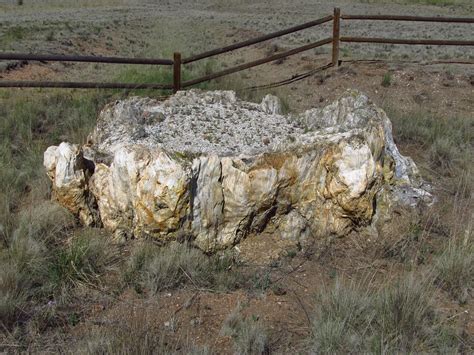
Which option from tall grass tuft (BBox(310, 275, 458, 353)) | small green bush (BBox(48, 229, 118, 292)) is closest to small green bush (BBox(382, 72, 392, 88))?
tall grass tuft (BBox(310, 275, 458, 353))

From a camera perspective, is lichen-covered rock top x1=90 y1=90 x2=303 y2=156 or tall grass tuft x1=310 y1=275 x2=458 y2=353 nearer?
tall grass tuft x1=310 y1=275 x2=458 y2=353

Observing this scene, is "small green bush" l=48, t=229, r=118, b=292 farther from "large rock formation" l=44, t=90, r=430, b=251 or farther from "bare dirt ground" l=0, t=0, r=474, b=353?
"large rock formation" l=44, t=90, r=430, b=251

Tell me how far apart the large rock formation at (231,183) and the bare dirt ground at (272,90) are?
362mm

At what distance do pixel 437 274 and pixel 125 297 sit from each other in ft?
7.62

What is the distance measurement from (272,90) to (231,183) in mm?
6168

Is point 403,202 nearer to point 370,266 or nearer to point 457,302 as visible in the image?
point 370,266

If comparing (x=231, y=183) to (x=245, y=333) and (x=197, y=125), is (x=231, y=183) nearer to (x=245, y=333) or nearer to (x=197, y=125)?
(x=197, y=125)

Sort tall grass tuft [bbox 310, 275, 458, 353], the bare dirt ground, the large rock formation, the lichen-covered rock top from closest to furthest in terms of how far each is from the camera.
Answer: tall grass tuft [bbox 310, 275, 458, 353], the bare dirt ground, the large rock formation, the lichen-covered rock top

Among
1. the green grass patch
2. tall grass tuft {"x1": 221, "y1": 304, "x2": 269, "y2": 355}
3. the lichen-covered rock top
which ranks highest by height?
the lichen-covered rock top

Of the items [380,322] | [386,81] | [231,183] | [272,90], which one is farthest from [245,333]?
[386,81]

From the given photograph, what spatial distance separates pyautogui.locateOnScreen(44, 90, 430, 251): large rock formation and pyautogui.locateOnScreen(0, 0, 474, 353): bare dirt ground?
362 millimetres

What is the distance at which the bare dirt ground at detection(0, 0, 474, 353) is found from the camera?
3.80 metres

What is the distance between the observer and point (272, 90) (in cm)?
1072

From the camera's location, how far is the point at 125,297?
4082 millimetres
